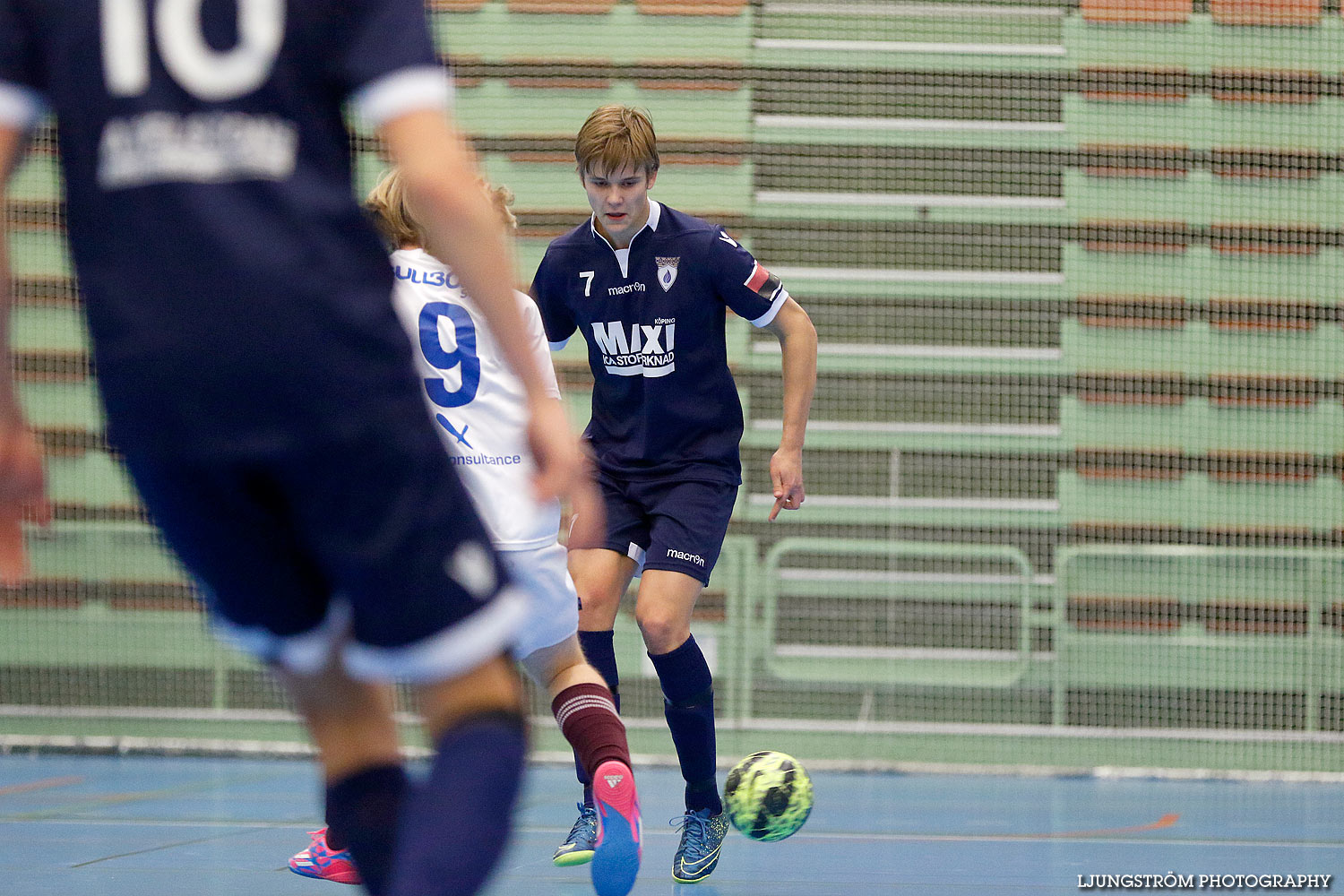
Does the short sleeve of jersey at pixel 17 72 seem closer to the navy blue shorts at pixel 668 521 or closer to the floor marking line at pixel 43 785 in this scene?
the navy blue shorts at pixel 668 521

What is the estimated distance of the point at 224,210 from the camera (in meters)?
1.36

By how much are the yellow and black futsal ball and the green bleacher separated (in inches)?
141

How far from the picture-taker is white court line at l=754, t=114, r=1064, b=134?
26.3 ft

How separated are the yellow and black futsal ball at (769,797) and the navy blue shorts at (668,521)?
21.0 inches

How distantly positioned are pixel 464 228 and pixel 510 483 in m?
1.84

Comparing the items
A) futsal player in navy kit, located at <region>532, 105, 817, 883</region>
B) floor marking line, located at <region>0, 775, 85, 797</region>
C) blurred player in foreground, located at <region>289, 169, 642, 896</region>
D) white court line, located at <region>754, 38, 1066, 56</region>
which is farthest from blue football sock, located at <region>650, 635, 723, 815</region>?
white court line, located at <region>754, 38, 1066, 56</region>

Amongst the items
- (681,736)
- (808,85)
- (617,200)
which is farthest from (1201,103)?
(681,736)

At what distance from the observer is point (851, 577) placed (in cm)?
774

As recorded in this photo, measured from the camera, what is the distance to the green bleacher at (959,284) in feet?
25.1

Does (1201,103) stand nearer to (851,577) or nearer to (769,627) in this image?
(851,577)

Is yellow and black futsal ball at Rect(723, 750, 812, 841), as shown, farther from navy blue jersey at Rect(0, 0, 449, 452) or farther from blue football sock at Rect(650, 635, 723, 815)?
navy blue jersey at Rect(0, 0, 449, 452)

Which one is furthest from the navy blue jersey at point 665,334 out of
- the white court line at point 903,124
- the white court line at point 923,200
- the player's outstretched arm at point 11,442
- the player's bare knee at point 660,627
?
the white court line at point 903,124

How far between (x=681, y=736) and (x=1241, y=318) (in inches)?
206

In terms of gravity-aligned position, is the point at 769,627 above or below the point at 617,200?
below
